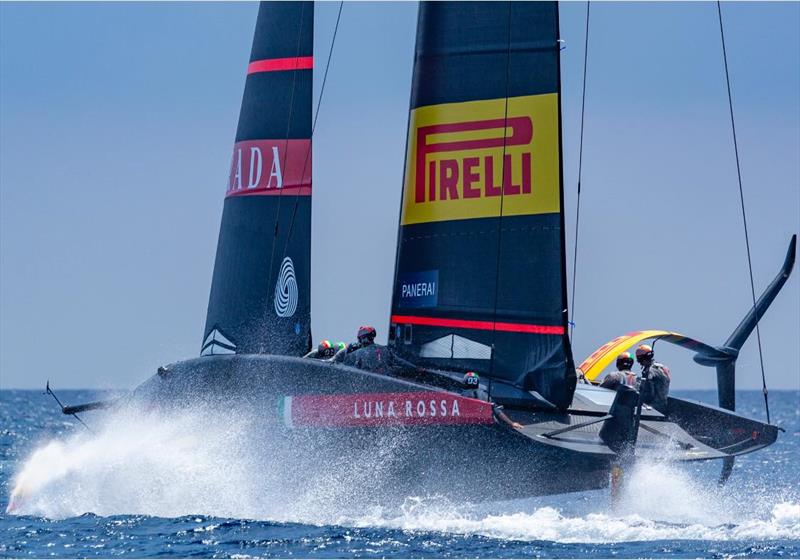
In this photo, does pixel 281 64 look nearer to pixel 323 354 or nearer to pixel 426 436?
pixel 323 354

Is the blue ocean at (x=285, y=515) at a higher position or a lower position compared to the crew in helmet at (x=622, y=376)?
lower

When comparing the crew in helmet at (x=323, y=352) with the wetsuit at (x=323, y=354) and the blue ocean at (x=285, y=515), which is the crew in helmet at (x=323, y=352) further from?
the blue ocean at (x=285, y=515)

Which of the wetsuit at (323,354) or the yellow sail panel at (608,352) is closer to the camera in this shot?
the wetsuit at (323,354)

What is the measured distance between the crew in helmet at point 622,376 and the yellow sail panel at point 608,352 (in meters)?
1.38

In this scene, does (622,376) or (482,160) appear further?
(622,376)

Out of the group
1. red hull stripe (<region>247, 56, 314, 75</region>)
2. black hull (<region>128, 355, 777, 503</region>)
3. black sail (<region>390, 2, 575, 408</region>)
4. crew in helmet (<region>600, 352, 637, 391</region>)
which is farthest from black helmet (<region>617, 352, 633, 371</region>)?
red hull stripe (<region>247, 56, 314, 75</region>)

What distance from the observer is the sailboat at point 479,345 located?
1255 cm

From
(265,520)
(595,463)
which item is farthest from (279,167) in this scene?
(595,463)

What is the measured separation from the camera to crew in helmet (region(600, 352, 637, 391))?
13.9 m

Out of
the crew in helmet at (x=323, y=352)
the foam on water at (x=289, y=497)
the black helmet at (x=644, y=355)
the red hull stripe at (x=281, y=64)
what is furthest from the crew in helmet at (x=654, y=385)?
the red hull stripe at (x=281, y=64)

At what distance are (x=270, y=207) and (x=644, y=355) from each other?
4470 millimetres

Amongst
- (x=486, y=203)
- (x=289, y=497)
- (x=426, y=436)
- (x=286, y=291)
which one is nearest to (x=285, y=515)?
(x=289, y=497)

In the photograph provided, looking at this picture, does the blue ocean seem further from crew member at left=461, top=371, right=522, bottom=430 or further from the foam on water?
crew member at left=461, top=371, right=522, bottom=430

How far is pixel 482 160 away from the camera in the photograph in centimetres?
1355
